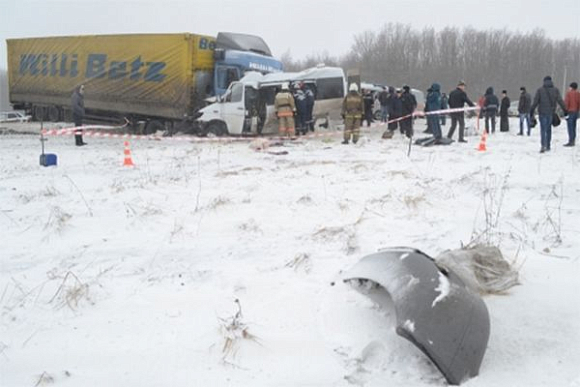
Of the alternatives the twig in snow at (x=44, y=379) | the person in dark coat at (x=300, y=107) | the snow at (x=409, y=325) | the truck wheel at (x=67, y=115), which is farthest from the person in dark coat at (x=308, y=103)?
the twig in snow at (x=44, y=379)

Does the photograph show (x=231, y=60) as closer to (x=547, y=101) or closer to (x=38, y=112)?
(x=547, y=101)

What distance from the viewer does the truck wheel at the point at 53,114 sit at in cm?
2070

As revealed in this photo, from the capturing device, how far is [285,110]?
14.1 metres

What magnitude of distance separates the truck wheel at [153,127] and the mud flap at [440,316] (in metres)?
15.7

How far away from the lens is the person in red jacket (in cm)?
1099

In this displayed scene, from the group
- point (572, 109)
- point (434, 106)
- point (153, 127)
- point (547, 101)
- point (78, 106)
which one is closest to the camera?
point (547, 101)

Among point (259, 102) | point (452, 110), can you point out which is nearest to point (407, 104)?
point (452, 110)

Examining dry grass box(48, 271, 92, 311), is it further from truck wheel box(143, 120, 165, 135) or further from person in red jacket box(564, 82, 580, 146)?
truck wheel box(143, 120, 165, 135)

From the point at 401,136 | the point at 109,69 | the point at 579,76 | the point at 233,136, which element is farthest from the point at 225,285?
the point at 579,76

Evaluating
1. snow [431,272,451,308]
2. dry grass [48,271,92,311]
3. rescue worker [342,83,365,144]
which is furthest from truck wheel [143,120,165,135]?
snow [431,272,451,308]

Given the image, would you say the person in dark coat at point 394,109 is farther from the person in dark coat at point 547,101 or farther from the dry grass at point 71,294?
the dry grass at point 71,294

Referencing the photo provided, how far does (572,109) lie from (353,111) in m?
5.38

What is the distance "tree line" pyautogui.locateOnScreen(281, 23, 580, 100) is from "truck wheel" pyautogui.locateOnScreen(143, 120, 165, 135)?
4742 cm

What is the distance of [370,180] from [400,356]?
4.86 meters
